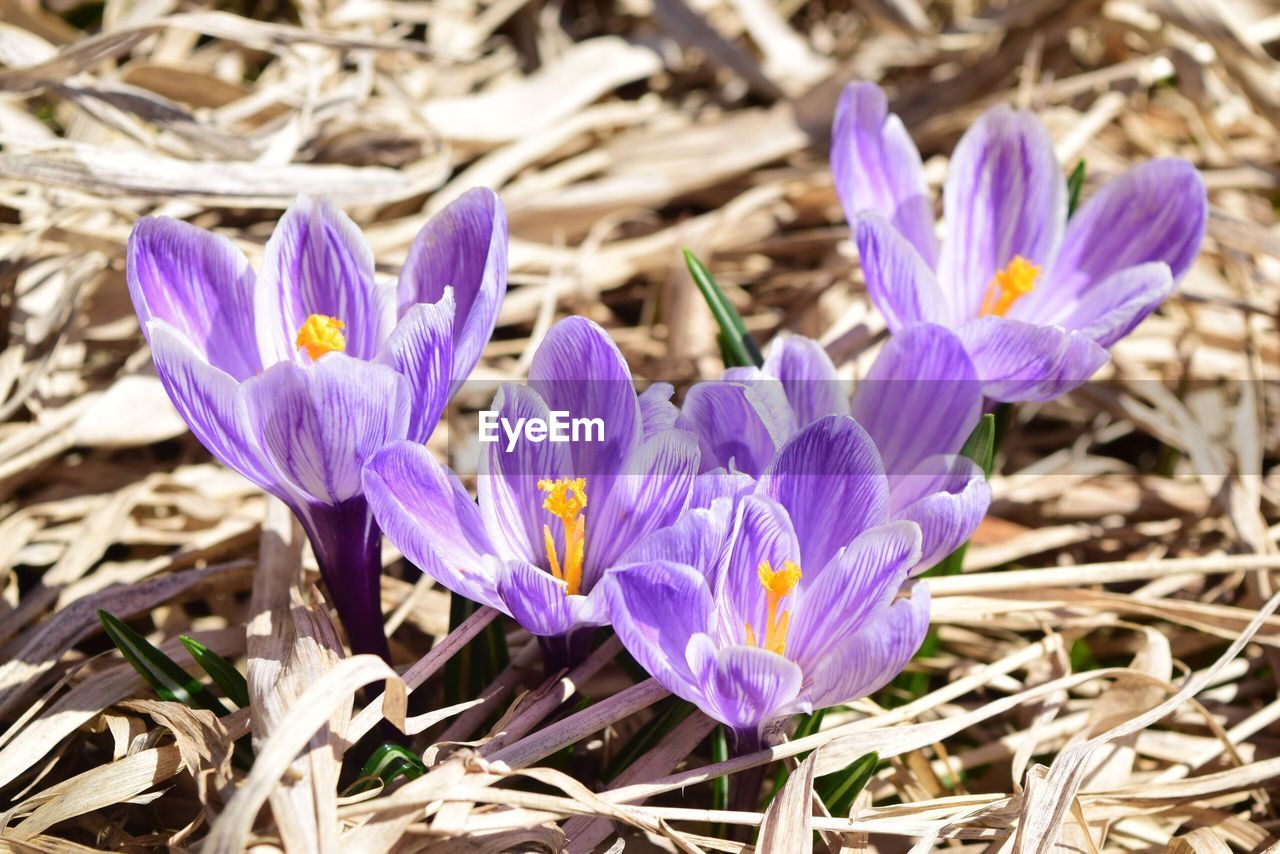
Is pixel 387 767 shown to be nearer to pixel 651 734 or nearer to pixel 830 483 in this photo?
pixel 651 734

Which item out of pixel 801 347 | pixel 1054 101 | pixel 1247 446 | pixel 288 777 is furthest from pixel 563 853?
pixel 1054 101

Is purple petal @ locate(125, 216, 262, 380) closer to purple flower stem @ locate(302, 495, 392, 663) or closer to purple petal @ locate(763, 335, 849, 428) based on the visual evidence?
Result: purple flower stem @ locate(302, 495, 392, 663)

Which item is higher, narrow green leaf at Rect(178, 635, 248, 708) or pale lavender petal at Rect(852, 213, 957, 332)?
pale lavender petal at Rect(852, 213, 957, 332)

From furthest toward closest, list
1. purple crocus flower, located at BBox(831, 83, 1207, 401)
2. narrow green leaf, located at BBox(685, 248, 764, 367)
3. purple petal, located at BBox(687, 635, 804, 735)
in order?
narrow green leaf, located at BBox(685, 248, 764, 367) → purple crocus flower, located at BBox(831, 83, 1207, 401) → purple petal, located at BBox(687, 635, 804, 735)

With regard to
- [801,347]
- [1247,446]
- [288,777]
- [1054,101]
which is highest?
[801,347]

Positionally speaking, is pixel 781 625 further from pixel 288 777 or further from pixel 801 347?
pixel 288 777

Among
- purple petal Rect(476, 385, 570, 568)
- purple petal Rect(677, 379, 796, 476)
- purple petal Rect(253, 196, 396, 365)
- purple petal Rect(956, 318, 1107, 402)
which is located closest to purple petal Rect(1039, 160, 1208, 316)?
purple petal Rect(956, 318, 1107, 402)

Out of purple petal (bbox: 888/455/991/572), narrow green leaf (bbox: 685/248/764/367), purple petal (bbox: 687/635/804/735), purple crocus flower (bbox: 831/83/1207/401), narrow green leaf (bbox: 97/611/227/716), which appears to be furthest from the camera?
narrow green leaf (bbox: 685/248/764/367)
